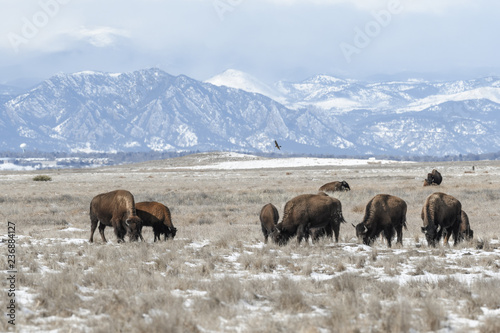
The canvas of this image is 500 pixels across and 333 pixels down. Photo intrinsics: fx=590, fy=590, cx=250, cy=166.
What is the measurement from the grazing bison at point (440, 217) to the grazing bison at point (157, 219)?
7207 mm

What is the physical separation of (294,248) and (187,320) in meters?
7.31

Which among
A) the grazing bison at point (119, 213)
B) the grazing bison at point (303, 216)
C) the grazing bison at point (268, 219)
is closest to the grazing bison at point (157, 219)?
the grazing bison at point (119, 213)

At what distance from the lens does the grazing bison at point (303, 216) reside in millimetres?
16188

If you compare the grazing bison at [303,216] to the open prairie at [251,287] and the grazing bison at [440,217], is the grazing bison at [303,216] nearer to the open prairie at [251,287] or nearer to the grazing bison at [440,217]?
the open prairie at [251,287]

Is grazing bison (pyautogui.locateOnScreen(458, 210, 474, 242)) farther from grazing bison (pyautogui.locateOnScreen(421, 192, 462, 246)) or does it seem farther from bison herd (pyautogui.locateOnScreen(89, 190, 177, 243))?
bison herd (pyautogui.locateOnScreen(89, 190, 177, 243))

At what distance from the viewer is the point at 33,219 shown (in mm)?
26906

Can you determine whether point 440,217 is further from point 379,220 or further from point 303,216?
point 303,216

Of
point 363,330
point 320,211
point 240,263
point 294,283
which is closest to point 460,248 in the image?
point 320,211

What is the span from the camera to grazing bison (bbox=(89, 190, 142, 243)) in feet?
52.6

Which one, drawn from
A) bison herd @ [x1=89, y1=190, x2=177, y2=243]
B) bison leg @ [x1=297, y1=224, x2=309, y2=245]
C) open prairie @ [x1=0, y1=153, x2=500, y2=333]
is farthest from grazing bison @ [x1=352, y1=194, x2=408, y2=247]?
bison herd @ [x1=89, y1=190, x2=177, y2=243]

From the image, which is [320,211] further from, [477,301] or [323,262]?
[477,301]

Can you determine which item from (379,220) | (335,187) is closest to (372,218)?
(379,220)

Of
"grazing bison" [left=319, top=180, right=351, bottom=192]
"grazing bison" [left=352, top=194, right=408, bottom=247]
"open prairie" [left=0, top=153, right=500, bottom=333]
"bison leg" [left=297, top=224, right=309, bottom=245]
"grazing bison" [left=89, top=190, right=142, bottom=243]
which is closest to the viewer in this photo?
"open prairie" [left=0, top=153, right=500, bottom=333]

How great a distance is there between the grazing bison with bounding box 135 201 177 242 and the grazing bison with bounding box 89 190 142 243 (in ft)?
2.51
